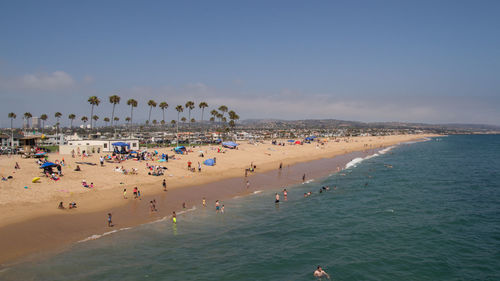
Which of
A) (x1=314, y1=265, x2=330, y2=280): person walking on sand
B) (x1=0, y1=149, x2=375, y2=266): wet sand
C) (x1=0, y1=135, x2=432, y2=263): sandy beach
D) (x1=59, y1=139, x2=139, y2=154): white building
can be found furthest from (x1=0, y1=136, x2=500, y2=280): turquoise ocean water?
(x1=59, y1=139, x2=139, y2=154): white building

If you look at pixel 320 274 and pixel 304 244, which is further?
pixel 304 244

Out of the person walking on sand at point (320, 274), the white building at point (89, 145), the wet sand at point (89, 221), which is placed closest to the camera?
the person walking on sand at point (320, 274)

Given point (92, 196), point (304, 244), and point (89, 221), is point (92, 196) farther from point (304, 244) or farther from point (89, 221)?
point (304, 244)

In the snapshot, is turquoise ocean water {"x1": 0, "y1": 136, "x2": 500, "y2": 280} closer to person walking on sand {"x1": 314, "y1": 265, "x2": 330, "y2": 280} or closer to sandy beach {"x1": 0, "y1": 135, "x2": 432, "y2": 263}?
person walking on sand {"x1": 314, "y1": 265, "x2": 330, "y2": 280}

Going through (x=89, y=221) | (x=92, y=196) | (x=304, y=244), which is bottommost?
(x=304, y=244)

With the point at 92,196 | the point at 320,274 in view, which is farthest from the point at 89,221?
the point at 320,274

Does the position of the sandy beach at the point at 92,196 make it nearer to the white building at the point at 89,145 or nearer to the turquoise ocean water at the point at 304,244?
the turquoise ocean water at the point at 304,244

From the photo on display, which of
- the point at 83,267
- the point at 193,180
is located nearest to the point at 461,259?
the point at 83,267

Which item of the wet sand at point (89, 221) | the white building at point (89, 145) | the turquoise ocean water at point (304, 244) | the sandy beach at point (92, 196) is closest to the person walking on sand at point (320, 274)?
the turquoise ocean water at point (304, 244)
